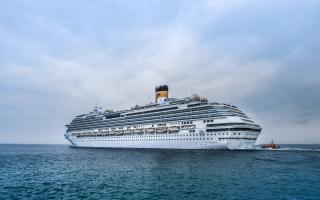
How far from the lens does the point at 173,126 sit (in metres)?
86.4

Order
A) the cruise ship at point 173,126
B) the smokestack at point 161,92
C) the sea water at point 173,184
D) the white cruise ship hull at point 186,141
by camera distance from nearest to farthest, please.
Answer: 1. the sea water at point 173,184
2. the white cruise ship hull at point 186,141
3. the cruise ship at point 173,126
4. the smokestack at point 161,92

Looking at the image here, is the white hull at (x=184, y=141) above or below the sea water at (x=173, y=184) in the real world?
above

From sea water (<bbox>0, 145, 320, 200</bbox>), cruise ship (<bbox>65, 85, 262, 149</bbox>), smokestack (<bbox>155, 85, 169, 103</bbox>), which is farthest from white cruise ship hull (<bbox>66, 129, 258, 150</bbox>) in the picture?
sea water (<bbox>0, 145, 320, 200</bbox>)

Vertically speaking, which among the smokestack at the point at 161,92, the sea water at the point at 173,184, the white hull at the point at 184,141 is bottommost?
the sea water at the point at 173,184

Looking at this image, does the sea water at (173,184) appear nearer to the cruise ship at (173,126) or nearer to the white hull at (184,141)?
the white hull at (184,141)

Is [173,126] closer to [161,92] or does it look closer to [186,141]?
[186,141]

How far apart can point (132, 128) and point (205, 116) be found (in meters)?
30.7

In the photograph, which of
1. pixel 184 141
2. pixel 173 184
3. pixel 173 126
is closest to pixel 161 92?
pixel 173 126

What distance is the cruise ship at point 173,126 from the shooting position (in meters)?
75.3

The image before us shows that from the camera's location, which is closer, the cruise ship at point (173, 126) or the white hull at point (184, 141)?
the white hull at point (184, 141)

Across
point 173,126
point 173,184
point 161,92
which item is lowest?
point 173,184

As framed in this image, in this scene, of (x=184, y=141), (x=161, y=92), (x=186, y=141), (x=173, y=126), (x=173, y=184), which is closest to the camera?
(x=173, y=184)

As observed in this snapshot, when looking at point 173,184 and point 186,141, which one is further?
point 186,141

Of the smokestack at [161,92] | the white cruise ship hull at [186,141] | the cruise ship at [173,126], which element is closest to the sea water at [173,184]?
the white cruise ship hull at [186,141]
